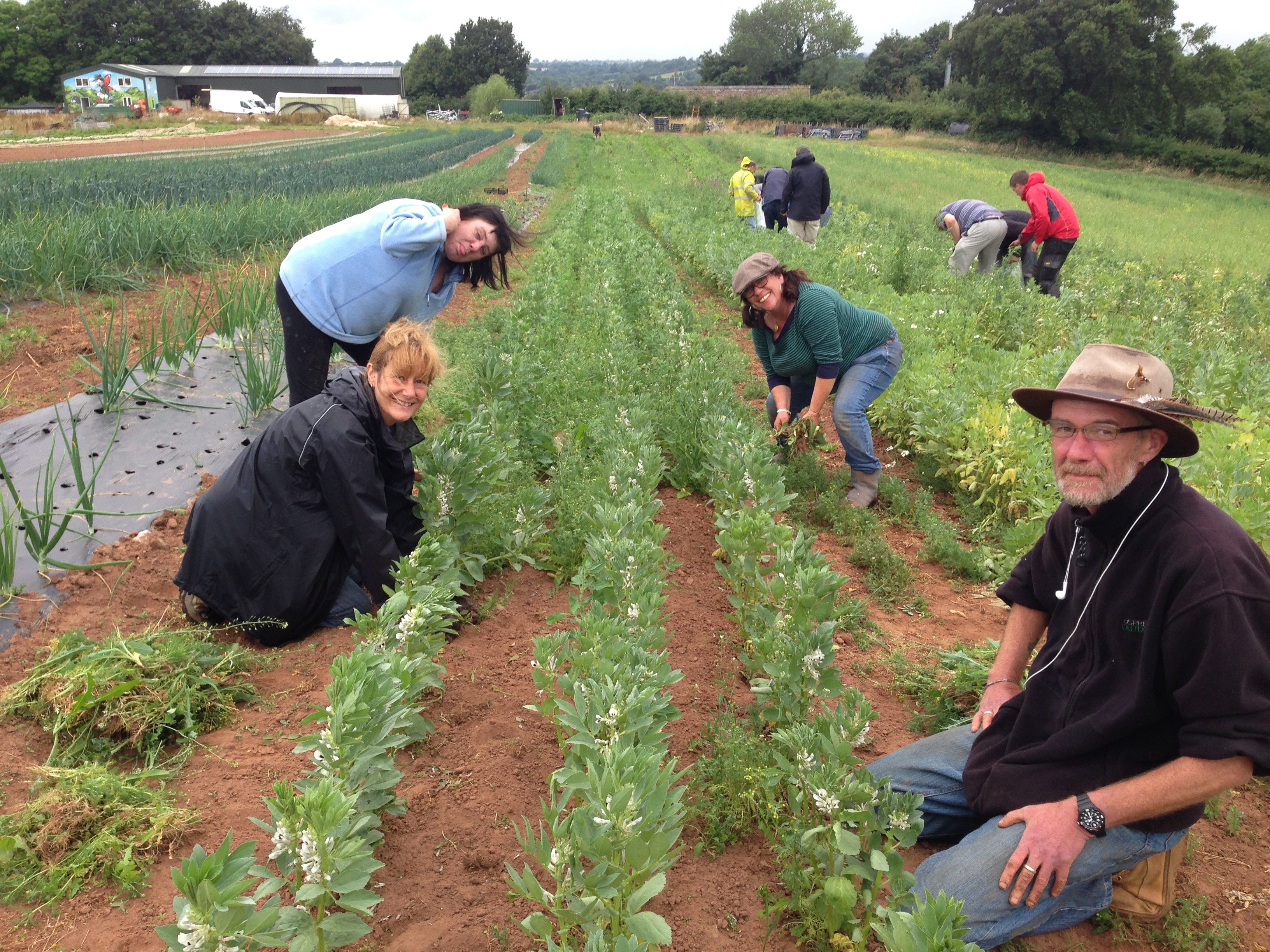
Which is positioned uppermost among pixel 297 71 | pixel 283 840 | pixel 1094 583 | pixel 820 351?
pixel 297 71

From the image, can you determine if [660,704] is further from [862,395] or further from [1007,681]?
[862,395]

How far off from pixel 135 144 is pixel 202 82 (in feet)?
142

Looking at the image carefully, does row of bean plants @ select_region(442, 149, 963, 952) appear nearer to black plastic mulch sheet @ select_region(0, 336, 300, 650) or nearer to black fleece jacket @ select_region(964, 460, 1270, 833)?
black fleece jacket @ select_region(964, 460, 1270, 833)

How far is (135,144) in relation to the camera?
3106 cm

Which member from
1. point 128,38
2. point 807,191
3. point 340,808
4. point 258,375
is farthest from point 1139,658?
point 128,38

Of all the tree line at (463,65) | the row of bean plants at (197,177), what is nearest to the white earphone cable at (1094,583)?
the row of bean plants at (197,177)

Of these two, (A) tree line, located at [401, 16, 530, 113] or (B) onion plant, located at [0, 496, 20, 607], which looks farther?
(A) tree line, located at [401, 16, 530, 113]

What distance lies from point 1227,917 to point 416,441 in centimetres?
341

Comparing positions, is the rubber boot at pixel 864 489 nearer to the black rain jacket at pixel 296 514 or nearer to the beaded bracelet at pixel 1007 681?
the beaded bracelet at pixel 1007 681

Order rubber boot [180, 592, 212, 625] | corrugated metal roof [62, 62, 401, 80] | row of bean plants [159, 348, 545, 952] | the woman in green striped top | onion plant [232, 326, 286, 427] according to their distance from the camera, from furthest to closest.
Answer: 1. corrugated metal roof [62, 62, 401, 80]
2. onion plant [232, 326, 286, 427]
3. the woman in green striped top
4. rubber boot [180, 592, 212, 625]
5. row of bean plants [159, 348, 545, 952]

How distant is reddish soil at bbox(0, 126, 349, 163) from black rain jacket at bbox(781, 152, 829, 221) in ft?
55.5

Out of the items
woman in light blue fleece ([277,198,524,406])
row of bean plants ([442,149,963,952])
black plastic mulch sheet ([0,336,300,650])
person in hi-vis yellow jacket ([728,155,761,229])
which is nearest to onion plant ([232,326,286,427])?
black plastic mulch sheet ([0,336,300,650])

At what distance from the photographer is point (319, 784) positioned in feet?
6.80

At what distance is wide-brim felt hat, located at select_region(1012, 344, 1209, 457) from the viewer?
7.02 feet
